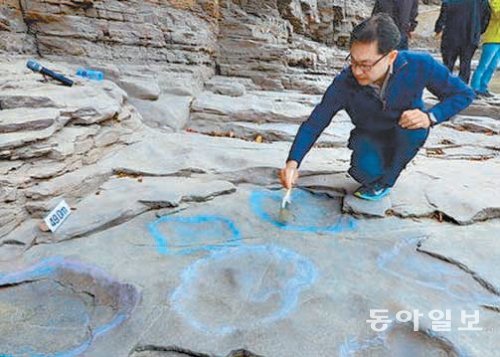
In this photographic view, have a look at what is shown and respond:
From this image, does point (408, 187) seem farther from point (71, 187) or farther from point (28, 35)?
point (28, 35)

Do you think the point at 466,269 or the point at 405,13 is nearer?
the point at 466,269

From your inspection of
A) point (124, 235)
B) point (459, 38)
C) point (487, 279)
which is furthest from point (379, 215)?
point (459, 38)

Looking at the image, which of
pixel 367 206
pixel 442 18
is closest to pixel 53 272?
pixel 367 206

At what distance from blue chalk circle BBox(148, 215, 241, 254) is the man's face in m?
1.17

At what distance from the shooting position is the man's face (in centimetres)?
221

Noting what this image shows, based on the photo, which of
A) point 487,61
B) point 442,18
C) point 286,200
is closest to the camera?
point 286,200

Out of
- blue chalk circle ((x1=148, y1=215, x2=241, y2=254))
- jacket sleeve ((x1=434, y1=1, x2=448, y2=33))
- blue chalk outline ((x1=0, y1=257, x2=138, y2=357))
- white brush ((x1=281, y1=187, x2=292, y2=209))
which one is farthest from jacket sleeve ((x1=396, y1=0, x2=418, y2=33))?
blue chalk outline ((x1=0, y1=257, x2=138, y2=357))

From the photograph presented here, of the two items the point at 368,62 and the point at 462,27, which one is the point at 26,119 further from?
the point at 462,27

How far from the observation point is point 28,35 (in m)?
5.13

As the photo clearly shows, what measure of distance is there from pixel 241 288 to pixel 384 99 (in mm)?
1389

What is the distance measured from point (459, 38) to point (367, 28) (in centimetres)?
479

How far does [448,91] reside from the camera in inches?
96.3

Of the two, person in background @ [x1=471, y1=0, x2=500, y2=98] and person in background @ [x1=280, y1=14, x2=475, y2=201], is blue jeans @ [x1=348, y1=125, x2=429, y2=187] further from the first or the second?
person in background @ [x1=471, y1=0, x2=500, y2=98]

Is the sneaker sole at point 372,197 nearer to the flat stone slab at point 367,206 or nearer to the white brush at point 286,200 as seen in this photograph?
the flat stone slab at point 367,206
